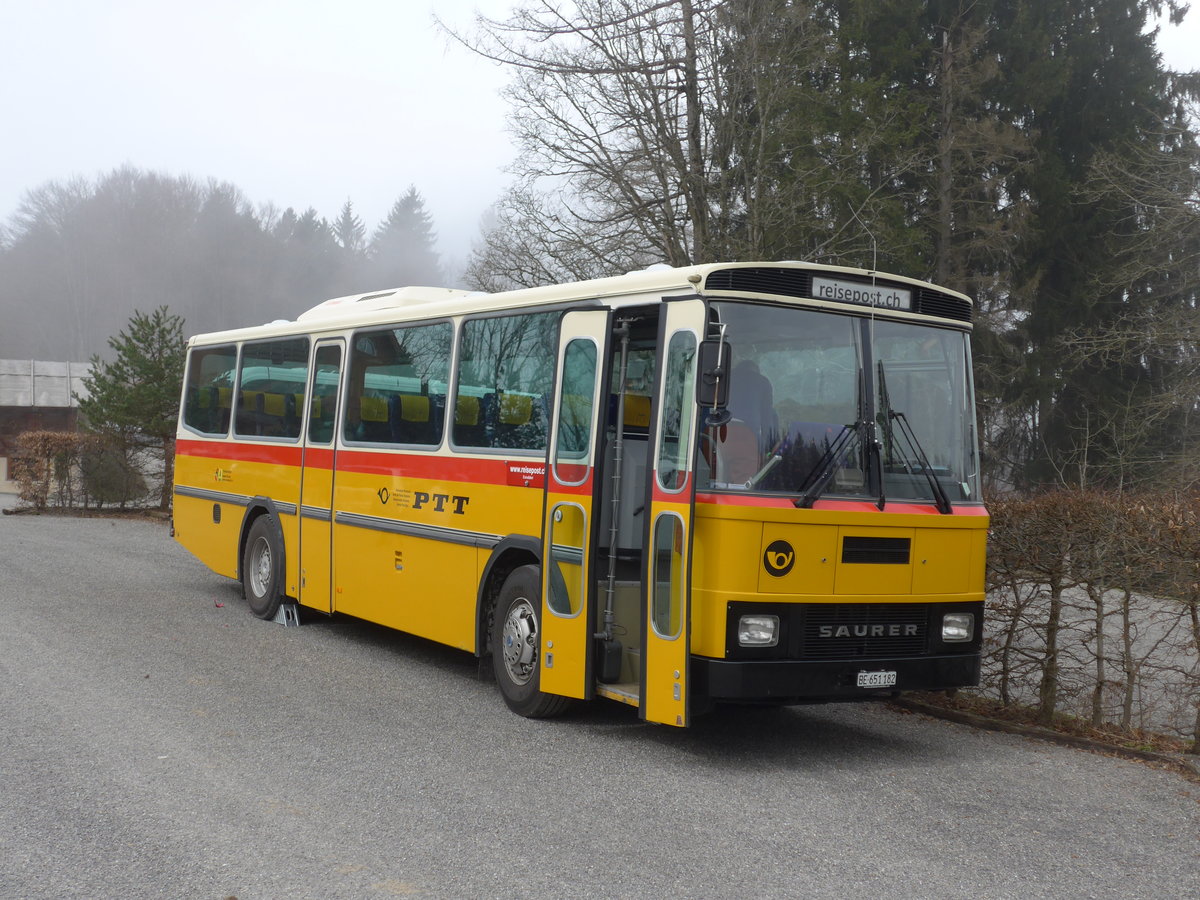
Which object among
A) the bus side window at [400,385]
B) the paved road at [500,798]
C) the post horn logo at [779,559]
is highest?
the bus side window at [400,385]

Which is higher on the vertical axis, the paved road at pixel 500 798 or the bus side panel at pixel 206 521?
the bus side panel at pixel 206 521

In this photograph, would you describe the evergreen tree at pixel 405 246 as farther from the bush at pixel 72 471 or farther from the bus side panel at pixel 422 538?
the bus side panel at pixel 422 538

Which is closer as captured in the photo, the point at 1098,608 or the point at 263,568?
the point at 1098,608

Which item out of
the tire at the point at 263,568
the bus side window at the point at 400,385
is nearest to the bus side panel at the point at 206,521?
the tire at the point at 263,568

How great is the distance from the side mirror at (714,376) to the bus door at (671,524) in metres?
0.30

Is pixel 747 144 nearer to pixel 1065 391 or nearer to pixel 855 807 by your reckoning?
pixel 1065 391

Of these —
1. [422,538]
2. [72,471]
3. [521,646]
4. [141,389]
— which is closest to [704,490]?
[521,646]

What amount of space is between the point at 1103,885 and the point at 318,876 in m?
3.25

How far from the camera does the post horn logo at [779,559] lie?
6980mm

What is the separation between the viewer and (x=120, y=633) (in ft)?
37.0

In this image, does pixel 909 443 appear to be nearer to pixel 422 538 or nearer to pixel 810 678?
pixel 810 678

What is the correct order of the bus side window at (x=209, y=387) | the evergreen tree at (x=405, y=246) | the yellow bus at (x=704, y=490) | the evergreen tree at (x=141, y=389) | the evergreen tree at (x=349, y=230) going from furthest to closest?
1. the evergreen tree at (x=349, y=230)
2. the evergreen tree at (x=405, y=246)
3. the evergreen tree at (x=141, y=389)
4. the bus side window at (x=209, y=387)
5. the yellow bus at (x=704, y=490)

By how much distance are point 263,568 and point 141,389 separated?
51.9 feet

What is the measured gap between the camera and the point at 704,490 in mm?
7055
